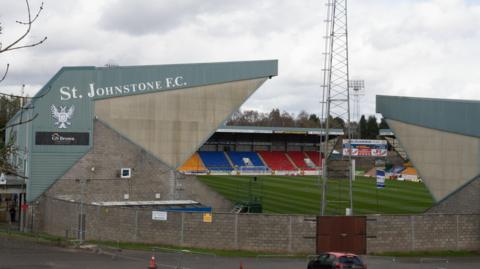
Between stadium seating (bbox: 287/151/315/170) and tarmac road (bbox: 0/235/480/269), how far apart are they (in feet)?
235

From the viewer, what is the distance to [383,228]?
2825 cm

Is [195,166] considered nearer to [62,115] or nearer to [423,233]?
[62,115]

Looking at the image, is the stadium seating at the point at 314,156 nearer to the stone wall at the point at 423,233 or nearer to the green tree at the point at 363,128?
the green tree at the point at 363,128

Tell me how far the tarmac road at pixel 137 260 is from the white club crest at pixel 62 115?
38.6 feet

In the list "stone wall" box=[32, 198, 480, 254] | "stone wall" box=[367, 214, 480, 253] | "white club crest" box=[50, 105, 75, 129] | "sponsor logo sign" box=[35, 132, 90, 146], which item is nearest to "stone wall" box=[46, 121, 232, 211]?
"sponsor logo sign" box=[35, 132, 90, 146]

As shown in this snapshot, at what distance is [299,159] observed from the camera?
103 metres

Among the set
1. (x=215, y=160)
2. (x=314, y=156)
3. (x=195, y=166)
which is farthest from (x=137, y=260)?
(x=314, y=156)

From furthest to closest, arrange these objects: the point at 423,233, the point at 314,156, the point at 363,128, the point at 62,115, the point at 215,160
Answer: the point at 363,128
the point at 314,156
the point at 215,160
the point at 62,115
the point at 423,233

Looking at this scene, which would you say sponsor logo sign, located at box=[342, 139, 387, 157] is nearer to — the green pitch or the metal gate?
the green pitch

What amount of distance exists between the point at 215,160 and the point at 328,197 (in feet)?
138

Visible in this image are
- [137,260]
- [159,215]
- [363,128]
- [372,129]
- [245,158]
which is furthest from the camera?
[363,128]

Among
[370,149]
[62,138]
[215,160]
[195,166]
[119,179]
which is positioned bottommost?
[119,179]

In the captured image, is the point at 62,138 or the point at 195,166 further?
the point at 195,166

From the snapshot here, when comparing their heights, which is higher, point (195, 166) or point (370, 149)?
point (370, 149)
